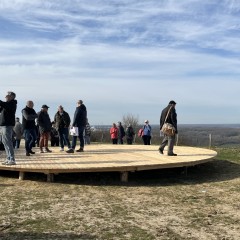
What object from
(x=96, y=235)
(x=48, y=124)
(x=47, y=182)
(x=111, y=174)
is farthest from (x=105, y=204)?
(x=48, y=124)

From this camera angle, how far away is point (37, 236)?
19.6 ft

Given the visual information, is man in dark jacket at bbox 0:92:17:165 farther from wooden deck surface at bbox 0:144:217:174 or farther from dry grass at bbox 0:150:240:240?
dry grass at bbox 0:150:240:240

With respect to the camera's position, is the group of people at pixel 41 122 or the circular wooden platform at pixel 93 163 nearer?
the circular wooden platform at pixel 93 163

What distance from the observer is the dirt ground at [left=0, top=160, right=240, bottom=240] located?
20.5 feet

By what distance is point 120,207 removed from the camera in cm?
776

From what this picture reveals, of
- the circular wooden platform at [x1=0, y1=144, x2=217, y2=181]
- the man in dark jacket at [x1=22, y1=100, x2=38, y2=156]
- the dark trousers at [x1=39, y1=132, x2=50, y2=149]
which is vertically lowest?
the circular wooden platform at [x1=0, y1=144, x2=217, y2=181]

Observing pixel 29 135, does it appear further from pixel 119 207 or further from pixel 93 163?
pixel 119 207

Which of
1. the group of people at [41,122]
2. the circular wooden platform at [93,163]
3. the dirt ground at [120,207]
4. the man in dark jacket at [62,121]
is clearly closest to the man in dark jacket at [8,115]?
the group of people at [41,122]

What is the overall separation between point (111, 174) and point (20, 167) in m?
2.53

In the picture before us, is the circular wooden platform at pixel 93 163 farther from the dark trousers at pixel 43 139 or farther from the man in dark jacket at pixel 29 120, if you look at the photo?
the dark trousers at pixel 43 139

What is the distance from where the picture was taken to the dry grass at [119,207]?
6242 mm

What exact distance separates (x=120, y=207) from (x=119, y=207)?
2 centimetres

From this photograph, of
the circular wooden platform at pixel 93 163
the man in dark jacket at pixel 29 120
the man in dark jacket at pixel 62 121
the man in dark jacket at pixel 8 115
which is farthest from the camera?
the man in dark jacket at pixel 62 121

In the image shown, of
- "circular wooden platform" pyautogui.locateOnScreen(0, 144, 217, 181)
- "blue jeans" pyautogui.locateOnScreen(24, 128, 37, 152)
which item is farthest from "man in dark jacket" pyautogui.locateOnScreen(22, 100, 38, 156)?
"circular wooden platform" pyautogui.locateOnScreen(0, 144, 217, 181)
